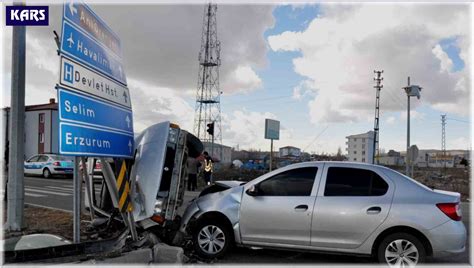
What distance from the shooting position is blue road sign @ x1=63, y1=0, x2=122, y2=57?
6.33 meters

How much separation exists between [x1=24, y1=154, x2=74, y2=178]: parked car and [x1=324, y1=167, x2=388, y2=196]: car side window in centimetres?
1998

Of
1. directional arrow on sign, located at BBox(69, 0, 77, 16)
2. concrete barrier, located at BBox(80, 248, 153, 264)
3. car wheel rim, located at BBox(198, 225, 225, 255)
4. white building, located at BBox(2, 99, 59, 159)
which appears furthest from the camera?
white building, located at BBox(2, 99, 59, 159)

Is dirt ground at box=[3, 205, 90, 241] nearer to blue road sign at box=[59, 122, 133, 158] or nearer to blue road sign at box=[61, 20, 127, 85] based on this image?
blue road sign at box=[59, 122, 133, 158]

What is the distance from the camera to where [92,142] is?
6.50m

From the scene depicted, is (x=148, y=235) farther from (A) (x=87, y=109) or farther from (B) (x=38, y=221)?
(B) (x=38, y=221)

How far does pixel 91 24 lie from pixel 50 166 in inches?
764

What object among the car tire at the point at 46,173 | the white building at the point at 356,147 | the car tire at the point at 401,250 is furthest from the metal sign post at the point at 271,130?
the white building at the point at 356,147

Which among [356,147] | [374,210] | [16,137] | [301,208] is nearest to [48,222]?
[16,137]

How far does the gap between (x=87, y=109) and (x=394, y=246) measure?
16.3ft

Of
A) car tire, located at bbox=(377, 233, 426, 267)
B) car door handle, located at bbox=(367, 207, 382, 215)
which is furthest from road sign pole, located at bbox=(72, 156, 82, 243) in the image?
car tire, located at bbox=(377, 233, 426, 267)

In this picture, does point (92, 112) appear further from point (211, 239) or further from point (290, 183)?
point (290, 183)

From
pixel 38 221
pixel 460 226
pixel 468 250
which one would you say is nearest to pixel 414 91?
pixel 468 250

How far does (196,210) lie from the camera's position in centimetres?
705

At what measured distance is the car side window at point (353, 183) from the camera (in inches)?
250
